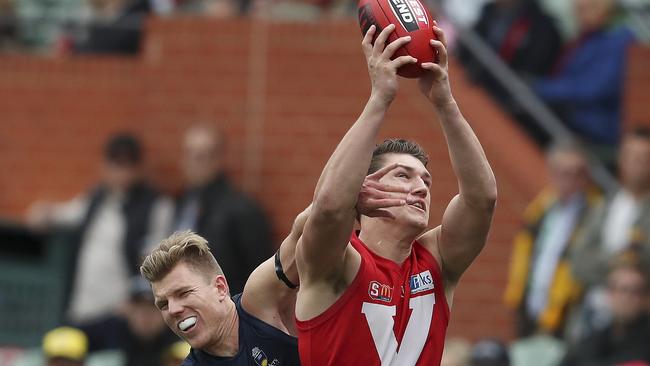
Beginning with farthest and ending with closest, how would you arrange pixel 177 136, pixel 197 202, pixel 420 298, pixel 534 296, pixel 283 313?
1. pixel 177 136
2. pixel 197 202
3. pixel 534 296
4. pixel 283 313
5. pixel 420 298

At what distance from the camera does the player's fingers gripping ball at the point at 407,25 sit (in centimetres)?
551

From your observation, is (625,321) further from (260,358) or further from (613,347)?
(260,358)

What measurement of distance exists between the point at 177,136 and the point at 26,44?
2178mm

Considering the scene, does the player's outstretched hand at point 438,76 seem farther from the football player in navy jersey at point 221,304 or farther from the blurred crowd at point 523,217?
the blurred crowd at point 523,217

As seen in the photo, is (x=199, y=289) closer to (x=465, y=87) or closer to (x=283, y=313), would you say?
(x=283, y=313)

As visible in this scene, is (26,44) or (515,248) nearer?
(515,248)

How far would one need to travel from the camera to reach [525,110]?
38.3ft

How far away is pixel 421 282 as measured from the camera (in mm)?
5848

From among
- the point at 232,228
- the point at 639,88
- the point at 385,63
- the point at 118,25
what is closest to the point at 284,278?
the point at 385,63

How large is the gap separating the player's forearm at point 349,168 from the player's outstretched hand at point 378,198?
0.13 metres

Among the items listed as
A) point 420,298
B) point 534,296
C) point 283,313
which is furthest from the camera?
point 534,296

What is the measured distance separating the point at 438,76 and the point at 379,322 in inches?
35.6

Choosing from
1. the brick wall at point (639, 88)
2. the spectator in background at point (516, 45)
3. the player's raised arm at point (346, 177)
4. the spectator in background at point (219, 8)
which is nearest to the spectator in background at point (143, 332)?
the spectator in background at point (219, 8)

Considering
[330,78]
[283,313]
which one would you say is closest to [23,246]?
[330,78]
